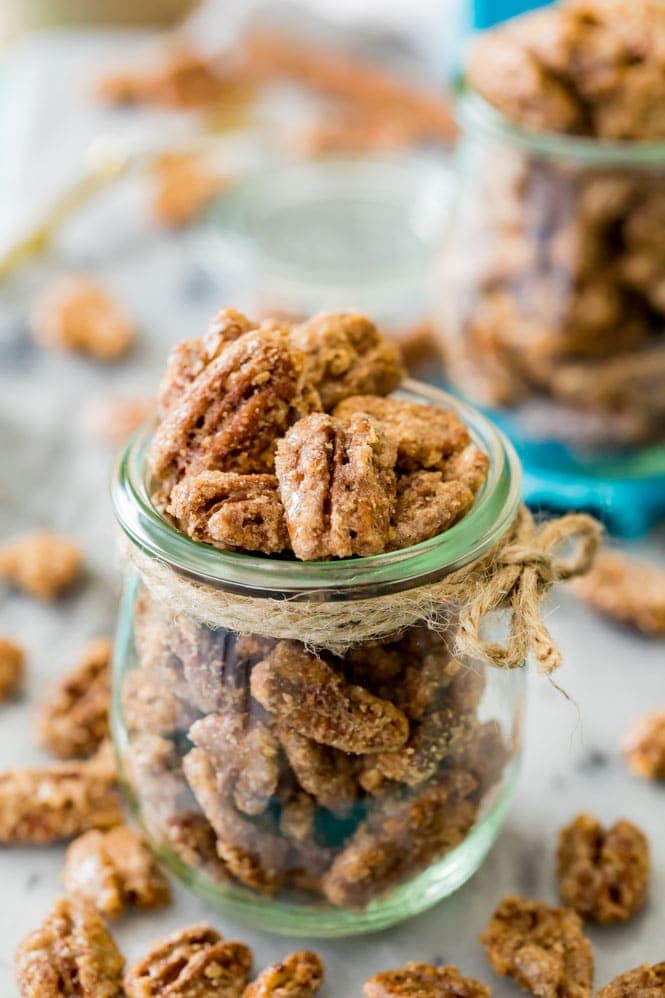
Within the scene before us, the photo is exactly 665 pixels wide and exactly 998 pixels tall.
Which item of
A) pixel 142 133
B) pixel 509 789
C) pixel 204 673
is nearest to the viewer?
pixel 204 673

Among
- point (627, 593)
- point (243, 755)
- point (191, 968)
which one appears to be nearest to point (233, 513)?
point (243, 755)

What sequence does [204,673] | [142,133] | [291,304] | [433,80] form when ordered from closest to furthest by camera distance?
[204,673]
[291,304]
[142,133]
[433,80]

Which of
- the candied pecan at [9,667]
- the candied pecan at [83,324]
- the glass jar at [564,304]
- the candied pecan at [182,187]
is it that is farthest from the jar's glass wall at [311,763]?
the candied pecan at [182,187]

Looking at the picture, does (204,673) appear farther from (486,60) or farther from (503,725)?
(486,60)

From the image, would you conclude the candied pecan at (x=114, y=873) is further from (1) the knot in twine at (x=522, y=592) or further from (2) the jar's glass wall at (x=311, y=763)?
(1) the knot in twine at (x=522, y=592)

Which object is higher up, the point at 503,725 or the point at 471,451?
the point at 471,451

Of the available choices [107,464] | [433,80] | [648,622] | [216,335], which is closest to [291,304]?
[107,464]

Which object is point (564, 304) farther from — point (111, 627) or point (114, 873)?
point (114, 873)
